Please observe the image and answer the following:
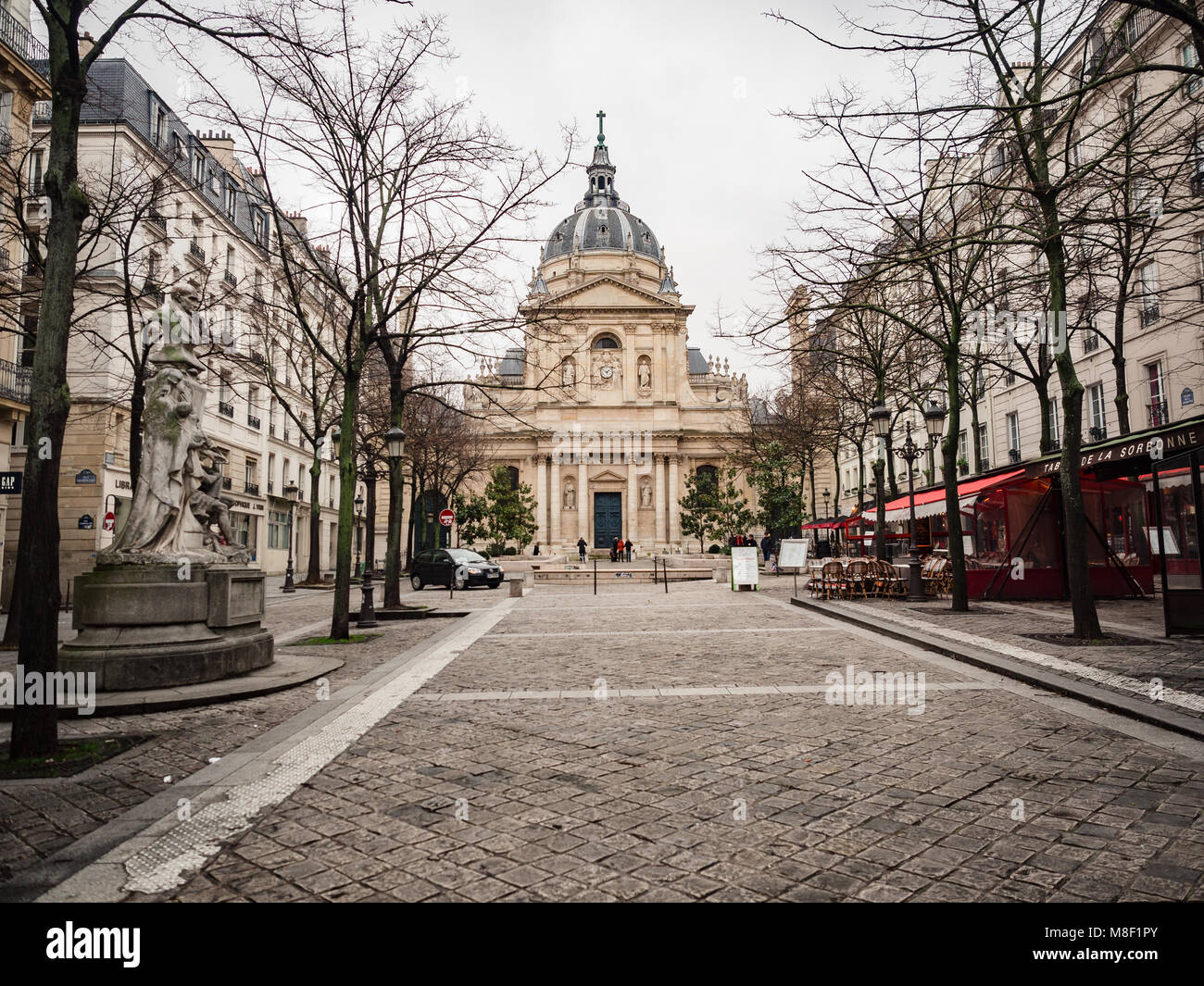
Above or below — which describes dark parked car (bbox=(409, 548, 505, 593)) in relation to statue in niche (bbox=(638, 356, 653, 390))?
below

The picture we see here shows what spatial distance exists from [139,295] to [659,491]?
48.2 m

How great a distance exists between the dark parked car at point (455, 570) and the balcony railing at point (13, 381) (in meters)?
13.3

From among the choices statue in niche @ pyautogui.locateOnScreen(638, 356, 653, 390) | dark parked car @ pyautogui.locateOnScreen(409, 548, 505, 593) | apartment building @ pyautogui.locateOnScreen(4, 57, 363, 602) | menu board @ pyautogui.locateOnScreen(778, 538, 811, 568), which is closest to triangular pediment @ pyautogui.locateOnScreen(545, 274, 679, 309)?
statue in niche @ pyautogui.locateOnScreen(638, 356, 653, 390)

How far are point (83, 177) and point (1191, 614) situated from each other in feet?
78.9

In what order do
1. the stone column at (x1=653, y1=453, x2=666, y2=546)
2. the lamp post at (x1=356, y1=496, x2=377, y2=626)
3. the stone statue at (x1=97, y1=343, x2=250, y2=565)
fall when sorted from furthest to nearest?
the stone column at (x1=653, y1=453, x2=666, y2=546) → the lamp post at (x1=356, y1=496, x2=377, y2=626) → the stone statue at (x1=97, y1=343, x2=250, y2=565)

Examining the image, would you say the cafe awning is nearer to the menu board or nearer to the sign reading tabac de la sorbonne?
the sign reading tabac de la sorbonne

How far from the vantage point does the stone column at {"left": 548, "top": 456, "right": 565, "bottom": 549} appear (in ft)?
194

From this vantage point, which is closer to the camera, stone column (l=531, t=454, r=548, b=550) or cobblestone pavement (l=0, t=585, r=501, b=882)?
cobblestone pavement (l=0, t=585, r=501, b=882)

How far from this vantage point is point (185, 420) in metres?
7.94

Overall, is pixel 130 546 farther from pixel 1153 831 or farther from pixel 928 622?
pixel 928 622

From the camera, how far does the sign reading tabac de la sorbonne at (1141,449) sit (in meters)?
12.9

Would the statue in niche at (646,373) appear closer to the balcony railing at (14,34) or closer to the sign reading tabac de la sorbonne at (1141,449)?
the sign reading tabac de la sorbonne at (1141,449)

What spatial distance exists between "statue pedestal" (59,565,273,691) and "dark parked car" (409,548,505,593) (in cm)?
1981
